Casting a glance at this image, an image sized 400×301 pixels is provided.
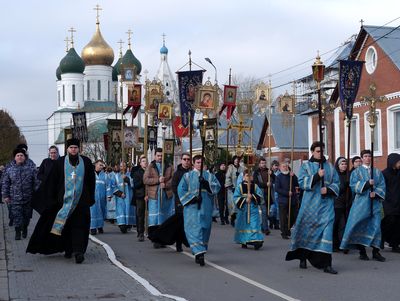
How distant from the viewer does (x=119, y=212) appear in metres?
19.6

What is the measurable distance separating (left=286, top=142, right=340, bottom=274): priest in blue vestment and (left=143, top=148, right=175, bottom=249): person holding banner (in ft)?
14.1

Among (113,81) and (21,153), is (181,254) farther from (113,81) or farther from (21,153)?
(113,81)

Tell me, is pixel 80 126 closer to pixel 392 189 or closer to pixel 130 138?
pixel 130 138


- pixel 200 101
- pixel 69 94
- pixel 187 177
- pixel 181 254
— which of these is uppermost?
pixel 69 94

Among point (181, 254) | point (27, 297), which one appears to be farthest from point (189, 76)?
point (27, 297)

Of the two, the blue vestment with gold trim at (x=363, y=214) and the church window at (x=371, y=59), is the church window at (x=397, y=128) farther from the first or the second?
the blue vestment with gold trim at (x=363, y=214)

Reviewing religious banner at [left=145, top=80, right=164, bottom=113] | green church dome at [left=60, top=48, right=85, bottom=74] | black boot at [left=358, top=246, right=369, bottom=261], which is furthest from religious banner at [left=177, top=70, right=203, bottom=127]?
green church dome at [left=60, top=48, right=85, bottom=74]

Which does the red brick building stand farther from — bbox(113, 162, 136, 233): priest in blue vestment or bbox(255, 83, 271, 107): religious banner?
bbox(113, 162, 136, 233): priest in blue vestment

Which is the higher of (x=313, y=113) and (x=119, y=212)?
(x=313, y=113)

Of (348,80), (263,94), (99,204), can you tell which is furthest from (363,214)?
(263,94)

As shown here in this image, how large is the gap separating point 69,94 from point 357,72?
83.2 metres

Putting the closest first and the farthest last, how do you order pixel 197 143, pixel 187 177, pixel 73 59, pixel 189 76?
1. pixel 187 177
2. pixel 189 76
3. pixel 197 143
4. pixel 73 59

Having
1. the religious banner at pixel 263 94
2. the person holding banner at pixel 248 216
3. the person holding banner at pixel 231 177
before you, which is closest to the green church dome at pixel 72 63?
the religious banner at pixel 263 94

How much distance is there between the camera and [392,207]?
1434cm
